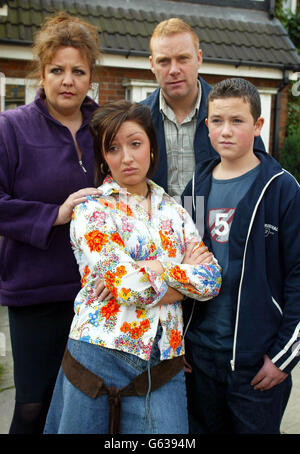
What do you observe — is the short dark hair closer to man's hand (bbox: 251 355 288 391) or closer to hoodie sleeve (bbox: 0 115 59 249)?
hoodie sleeve (bbox: 0 115 59 249)

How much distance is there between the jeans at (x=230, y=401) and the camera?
6.22ft

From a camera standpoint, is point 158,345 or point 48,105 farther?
point 48,105

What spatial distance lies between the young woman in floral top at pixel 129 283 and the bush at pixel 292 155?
682 cm

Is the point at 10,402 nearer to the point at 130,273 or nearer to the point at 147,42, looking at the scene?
the point at 130,273

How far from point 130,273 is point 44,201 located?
67 centimetres

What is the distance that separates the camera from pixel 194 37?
2.62m

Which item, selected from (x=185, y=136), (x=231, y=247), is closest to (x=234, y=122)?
(x=231, y=247)

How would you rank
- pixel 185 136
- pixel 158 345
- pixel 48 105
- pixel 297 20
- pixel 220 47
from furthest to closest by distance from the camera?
pixel 297 20 → pixel 220 47 → pixel 185 136 → pixel 48 105 → pixel 158 345

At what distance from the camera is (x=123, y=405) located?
5.60 ft

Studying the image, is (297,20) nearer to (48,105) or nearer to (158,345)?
(48,105)

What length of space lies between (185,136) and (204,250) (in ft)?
2.91

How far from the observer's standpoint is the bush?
27.2 ft

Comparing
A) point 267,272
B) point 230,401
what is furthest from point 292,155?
point 230,401
